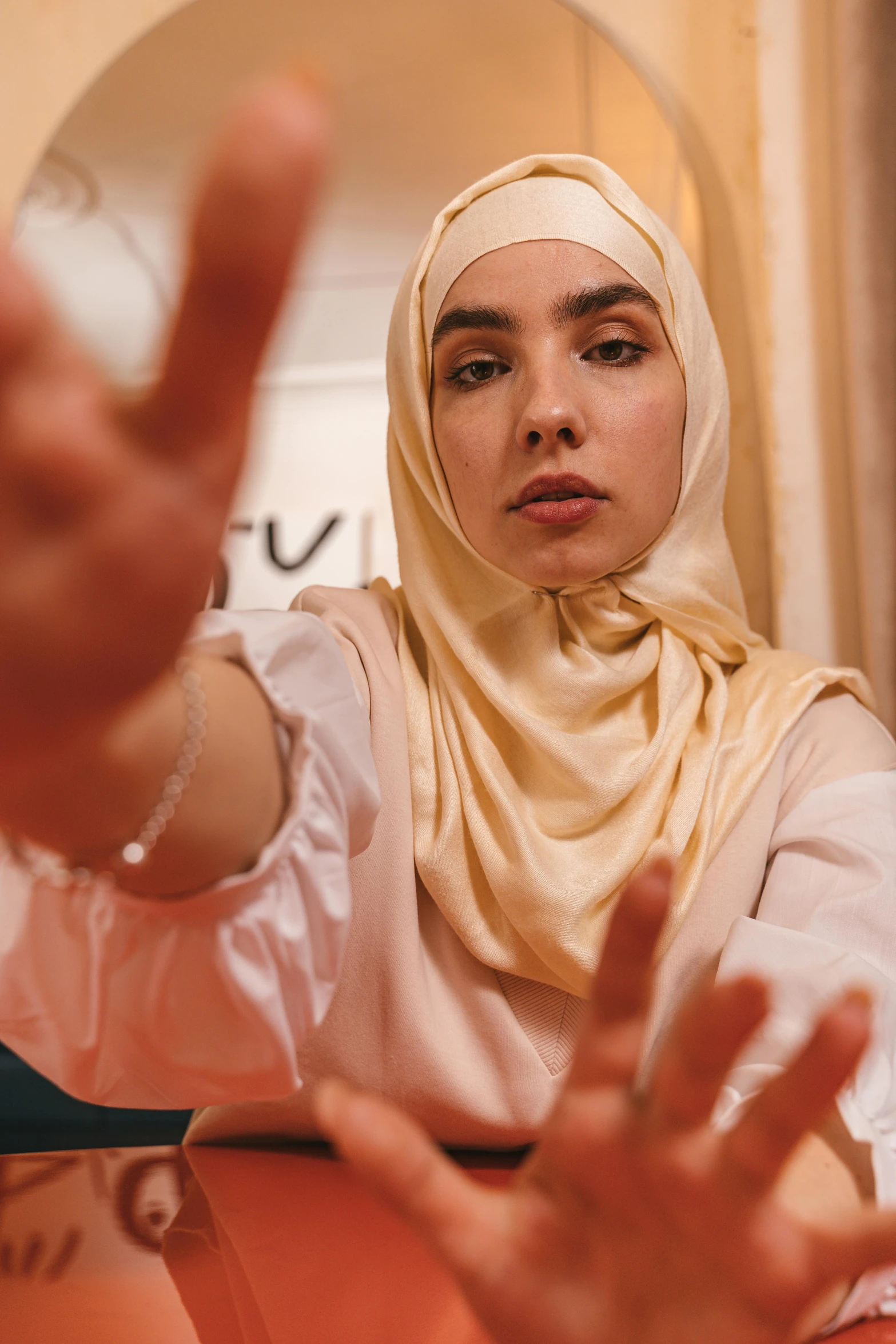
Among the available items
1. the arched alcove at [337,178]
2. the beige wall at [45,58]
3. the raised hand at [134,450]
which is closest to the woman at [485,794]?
the raised hand at [134,450]

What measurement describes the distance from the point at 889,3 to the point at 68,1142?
1.46m

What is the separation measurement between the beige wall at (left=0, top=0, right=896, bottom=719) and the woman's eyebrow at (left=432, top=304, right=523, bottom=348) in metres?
0.50

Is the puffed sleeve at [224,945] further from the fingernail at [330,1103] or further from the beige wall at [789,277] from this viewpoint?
the beige wall at [789,277]

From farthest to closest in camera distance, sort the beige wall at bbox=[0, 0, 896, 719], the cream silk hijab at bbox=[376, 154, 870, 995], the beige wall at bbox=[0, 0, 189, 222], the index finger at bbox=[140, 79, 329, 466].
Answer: the beige wall at bbox=[0, 0, 189, 222] → the beige wall at bbox=[0, 0, 896, 719] → the cream silk hijab at bbox=[376, 154, 870, 995] → the index finger at bbox=[140, 79, 329, 466]

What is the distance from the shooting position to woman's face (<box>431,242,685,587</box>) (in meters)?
0.82

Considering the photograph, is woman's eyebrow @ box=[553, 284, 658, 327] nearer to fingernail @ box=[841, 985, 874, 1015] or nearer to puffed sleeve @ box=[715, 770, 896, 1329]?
puffed sleeve @ box=[715, 770, 896, 1329]

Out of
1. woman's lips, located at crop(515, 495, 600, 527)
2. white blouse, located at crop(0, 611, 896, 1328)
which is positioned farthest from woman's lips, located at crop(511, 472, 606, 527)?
white blouse, located at crop(0, 611, 896, 1328)

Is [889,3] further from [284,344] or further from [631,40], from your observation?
[284,344]

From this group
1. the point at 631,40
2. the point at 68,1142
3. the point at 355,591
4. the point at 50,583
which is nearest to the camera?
the point at 50,583

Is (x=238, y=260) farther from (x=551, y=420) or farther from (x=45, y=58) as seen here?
(x=45, y=58)

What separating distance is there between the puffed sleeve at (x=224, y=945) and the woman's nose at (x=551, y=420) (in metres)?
0.26

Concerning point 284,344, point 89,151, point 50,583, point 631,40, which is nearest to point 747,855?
point 50,583

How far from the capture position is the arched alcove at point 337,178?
1.32 m

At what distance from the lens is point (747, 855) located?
805 millimetres
